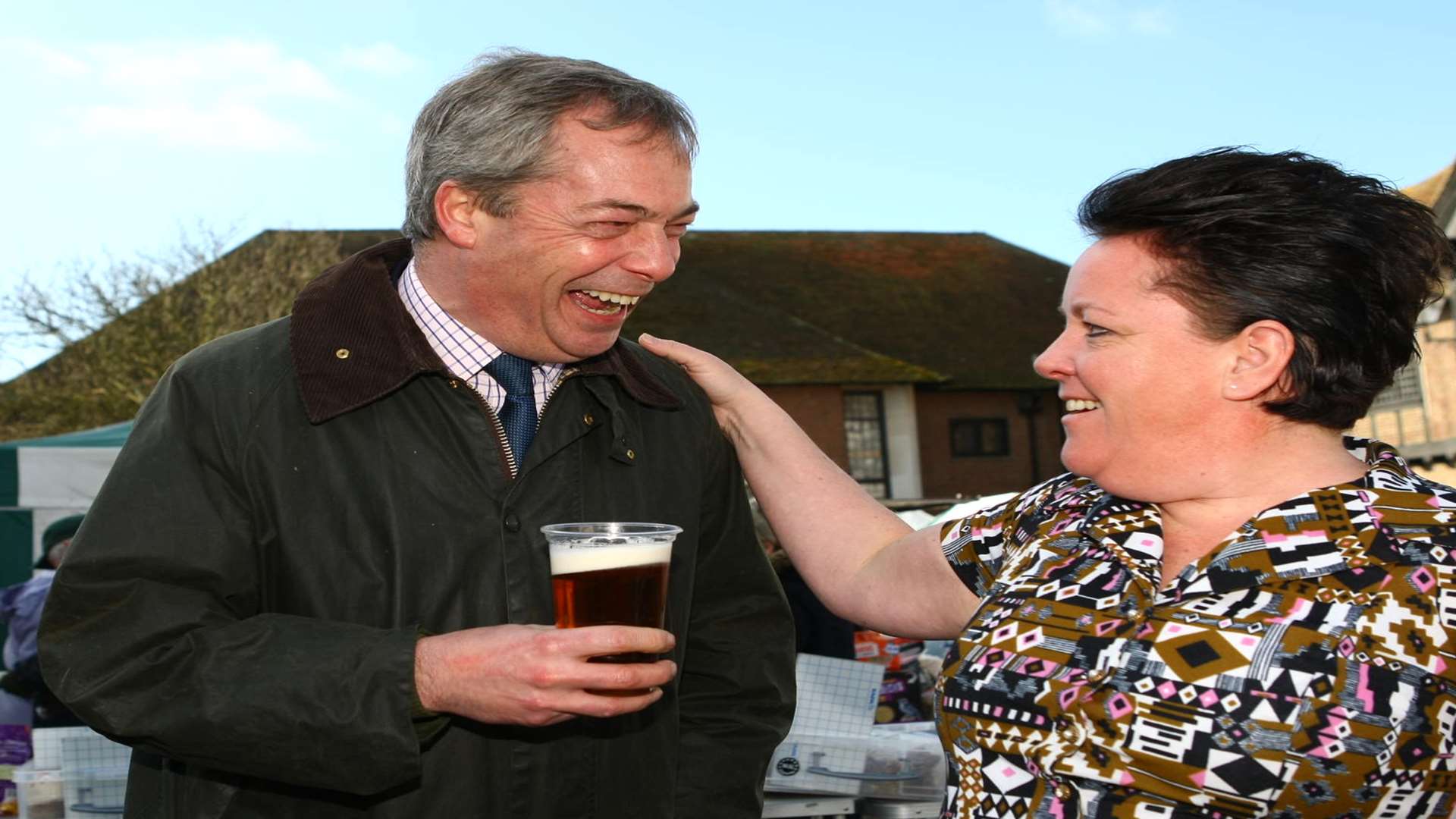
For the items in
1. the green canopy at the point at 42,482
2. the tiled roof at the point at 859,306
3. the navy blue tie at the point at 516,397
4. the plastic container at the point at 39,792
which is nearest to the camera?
the navy blue tie at the point at 516,397

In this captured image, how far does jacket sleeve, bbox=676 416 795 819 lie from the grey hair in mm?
730

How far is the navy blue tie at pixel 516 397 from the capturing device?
110 inches

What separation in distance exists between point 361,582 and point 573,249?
0.78m

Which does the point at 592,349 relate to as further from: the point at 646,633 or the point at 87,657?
the point at 87,657

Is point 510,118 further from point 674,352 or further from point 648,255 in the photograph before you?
point 674,352

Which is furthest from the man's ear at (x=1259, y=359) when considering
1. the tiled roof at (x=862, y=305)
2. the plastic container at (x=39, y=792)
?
the tiled roof at (x=862, y=305)

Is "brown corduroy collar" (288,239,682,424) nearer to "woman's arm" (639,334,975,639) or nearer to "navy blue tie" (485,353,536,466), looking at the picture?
"navy blue tie" (485,353,536,466)

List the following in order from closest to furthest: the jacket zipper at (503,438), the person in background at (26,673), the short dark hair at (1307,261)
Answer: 1. the short dark hair at (1307,261)
2. the jacket zipper at (503,438)
3. the person in background at (26,673)

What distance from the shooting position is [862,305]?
124 ft

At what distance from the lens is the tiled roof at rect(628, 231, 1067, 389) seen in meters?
32.8

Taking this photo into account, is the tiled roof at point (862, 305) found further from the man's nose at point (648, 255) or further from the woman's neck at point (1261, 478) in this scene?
the woman's neck at point (1261, 478)

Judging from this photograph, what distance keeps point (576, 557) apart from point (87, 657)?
35.4 inches

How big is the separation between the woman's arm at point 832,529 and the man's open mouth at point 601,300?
32cm

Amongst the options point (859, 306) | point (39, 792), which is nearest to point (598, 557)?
point (39, 792)
